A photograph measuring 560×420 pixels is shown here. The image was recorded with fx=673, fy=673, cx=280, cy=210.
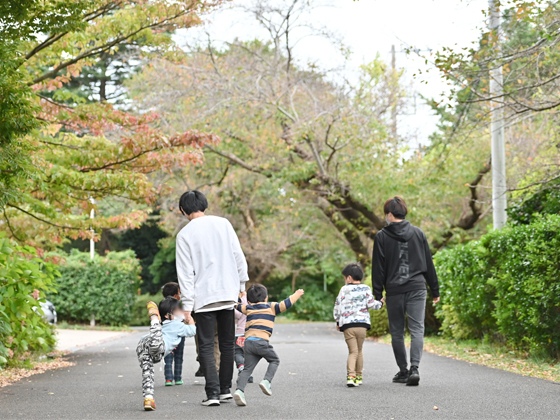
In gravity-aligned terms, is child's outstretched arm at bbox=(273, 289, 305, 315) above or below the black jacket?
below

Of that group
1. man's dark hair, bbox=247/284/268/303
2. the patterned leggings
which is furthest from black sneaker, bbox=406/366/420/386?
the patterned leggings

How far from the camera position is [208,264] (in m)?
5.75

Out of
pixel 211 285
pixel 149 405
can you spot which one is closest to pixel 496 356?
pixel 211 285

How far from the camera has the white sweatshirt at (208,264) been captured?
18.6ft

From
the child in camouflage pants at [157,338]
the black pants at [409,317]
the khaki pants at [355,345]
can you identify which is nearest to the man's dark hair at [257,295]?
the child in camouflage pants at [157,338]

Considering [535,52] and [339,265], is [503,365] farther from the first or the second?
[339,265]

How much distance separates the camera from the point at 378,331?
1686cm

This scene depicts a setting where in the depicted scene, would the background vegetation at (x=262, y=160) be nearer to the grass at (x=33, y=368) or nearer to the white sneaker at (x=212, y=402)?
the grass at (x=33, y=368)

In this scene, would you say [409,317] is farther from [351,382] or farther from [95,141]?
[95,141]

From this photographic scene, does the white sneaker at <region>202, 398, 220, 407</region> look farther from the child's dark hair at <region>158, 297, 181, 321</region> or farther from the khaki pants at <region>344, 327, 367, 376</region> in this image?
the khaki pants at <region>344, 327, 367, 376</region>

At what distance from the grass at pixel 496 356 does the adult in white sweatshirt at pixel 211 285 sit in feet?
11.9

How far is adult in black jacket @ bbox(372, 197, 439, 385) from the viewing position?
7168 millimetres

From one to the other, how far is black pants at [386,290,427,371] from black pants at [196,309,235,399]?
207 cm

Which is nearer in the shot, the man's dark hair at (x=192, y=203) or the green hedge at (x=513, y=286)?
the man's dark hair at (x=192, y=203)
